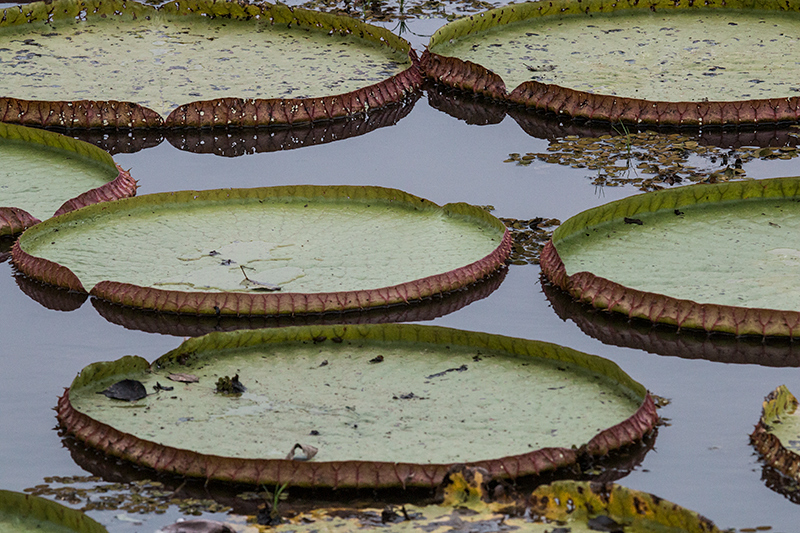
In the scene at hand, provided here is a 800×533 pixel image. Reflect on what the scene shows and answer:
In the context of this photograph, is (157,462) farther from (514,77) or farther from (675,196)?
(514,77)

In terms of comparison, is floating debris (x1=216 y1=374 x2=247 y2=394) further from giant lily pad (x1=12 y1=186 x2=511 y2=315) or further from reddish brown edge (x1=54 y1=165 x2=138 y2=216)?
reddish brown edge (x1=54 y1=165 x2=138 y2=216)

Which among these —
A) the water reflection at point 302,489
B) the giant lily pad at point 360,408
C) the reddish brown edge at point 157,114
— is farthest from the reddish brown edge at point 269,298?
the reddish brown edge at point 157,114

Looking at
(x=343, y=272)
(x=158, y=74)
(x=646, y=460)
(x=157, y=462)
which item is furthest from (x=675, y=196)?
(x=158, y=74)

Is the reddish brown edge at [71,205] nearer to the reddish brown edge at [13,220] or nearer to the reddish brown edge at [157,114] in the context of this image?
the reddish brown edge at [13,220]

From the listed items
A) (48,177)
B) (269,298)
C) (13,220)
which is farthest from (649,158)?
(13,220)

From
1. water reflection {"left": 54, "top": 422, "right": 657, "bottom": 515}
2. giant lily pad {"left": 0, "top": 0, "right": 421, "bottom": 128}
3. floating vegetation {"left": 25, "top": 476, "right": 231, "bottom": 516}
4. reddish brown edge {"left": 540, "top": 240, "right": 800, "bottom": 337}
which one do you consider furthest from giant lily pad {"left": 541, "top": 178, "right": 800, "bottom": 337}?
giant lily pad {"left": 0, "top": 0, "right": 421, "bottom": 128}

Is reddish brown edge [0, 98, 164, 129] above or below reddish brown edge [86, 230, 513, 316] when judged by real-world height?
above
